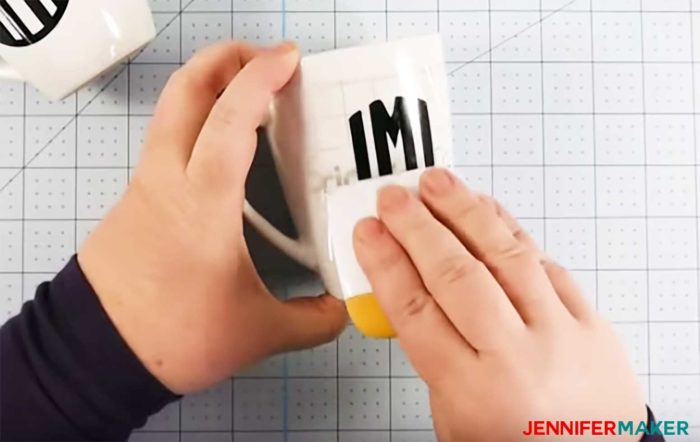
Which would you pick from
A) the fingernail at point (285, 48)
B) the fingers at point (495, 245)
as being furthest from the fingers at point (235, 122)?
the fingers at point (495, 245)

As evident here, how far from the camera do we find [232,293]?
472 millimetres

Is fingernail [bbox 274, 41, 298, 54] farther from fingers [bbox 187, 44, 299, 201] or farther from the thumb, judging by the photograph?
the thumb

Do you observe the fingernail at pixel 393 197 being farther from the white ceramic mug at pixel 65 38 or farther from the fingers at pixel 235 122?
the white ceramic mug at pixel 65 38

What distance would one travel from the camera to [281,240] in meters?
0.51

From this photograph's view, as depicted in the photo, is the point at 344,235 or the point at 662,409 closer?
the point at 344,235

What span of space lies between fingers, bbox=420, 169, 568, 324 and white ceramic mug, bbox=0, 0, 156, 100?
0.21m

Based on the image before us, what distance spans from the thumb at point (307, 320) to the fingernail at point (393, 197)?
0.10 metres

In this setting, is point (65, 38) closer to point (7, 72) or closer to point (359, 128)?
point (7, 72)

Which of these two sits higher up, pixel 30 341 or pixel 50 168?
pixel 50 168

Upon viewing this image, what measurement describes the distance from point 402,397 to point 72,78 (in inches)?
11.9

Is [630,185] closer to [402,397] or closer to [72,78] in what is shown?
[402,397]

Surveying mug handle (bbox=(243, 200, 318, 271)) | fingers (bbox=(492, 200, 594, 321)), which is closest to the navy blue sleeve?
mug handle (bbox=(243, 200, 318, 271))

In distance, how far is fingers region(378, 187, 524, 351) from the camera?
0.42m

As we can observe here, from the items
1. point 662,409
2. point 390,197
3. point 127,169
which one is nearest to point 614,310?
point 662,409
